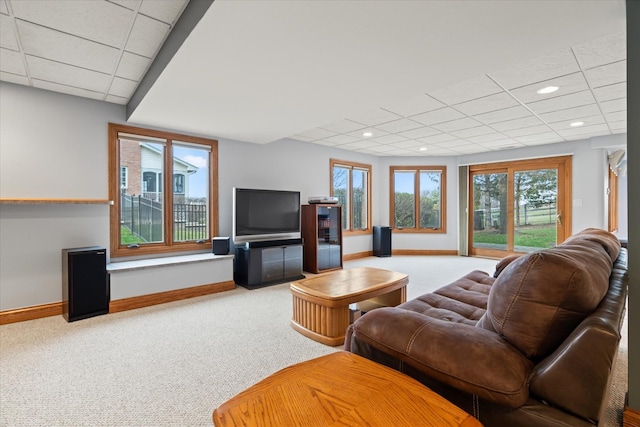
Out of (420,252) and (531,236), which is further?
(420,252)

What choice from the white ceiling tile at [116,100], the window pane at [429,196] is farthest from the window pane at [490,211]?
the white ceiling tile at [116,100]

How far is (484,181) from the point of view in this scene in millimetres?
7023

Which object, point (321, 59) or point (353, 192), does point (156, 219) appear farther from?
point (353, 192)

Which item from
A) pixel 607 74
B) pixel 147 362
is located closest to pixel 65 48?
pixel 147 362

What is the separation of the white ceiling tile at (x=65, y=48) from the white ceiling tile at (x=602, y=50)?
153 inches

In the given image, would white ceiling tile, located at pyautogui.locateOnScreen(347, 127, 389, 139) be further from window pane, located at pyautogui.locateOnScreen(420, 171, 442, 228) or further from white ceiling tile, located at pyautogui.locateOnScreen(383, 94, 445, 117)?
window pane, located at pyautogui.locateOnScreen(420, 171, 442, 228)

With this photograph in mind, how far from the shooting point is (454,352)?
1190 millimetres

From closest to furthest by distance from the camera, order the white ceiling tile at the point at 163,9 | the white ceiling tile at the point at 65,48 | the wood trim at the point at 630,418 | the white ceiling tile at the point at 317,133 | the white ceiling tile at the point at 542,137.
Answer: the wood trim at the point at 630,418
the white ceiling tile at the point at 163,9
the white ceiling tile at the point at 65,48
the white ceiling tile at the point at 317,133
the white ceiling tile at the point at 542,137

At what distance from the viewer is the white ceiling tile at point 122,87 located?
3.06 m

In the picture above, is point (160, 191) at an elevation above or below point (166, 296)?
above

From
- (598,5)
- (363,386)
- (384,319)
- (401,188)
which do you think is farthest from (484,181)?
(363,386)

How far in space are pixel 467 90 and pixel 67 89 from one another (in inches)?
172

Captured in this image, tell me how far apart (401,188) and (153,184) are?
Answer: 5.50 metres

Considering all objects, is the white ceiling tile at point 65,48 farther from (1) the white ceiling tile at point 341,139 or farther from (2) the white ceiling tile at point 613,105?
(2) the white ceiling tile at point 613,105
